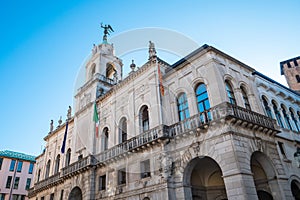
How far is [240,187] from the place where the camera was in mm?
10703

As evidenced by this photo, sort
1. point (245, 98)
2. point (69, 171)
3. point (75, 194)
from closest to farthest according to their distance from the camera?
1. point (245, 98)
2. point (75, 194)
3. point (69, 171)

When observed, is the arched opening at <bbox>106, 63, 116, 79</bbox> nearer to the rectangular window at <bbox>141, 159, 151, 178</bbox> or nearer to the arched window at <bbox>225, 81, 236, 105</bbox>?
the rectangular window at <bbox>141, 159, 151, 178</bbox>

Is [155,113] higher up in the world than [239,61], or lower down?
lower down

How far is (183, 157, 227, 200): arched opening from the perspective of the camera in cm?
1485

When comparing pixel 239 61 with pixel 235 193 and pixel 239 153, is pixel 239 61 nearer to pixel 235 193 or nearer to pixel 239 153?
pixel 239 153

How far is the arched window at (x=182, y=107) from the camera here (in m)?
15.5

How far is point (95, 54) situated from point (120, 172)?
52.5 ft

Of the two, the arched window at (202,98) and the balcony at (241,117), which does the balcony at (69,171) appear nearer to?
the arched window at (202,98)

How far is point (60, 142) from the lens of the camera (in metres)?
29.7

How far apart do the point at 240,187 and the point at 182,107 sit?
664 centimetres

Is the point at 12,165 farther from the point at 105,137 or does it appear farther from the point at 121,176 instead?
the point at 121,176

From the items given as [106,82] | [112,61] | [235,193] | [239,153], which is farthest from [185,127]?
[112,61]

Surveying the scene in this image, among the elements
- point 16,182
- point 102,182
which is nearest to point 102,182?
point 102,182

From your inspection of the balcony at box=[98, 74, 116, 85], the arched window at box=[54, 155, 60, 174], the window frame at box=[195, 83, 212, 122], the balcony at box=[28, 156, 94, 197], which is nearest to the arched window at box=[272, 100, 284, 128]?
the window frame at box=[195, 83, 212, 122]
